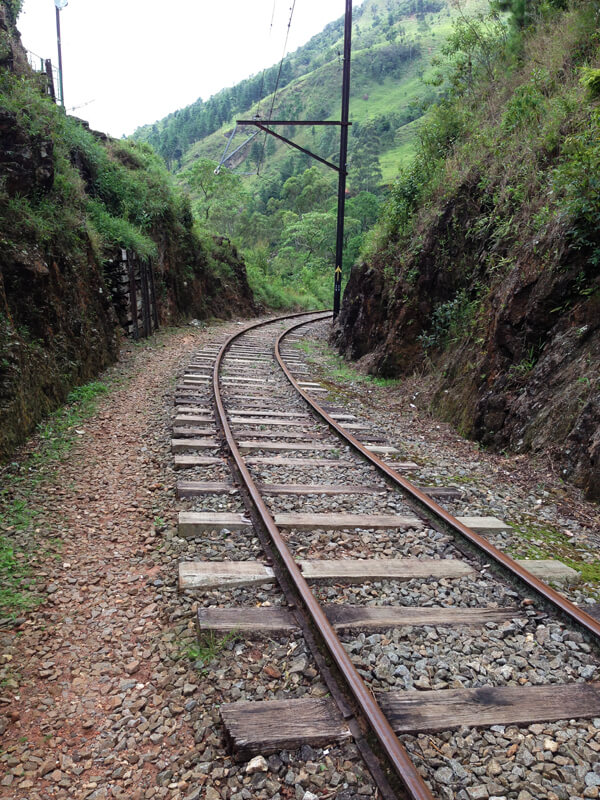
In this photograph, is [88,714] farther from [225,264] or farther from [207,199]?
[207,199]

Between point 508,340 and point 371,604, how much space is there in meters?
4.74

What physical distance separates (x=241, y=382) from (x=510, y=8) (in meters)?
10.0

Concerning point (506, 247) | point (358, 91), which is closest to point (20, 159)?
point (506, 247)

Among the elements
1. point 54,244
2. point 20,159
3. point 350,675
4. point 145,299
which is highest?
point 20,159

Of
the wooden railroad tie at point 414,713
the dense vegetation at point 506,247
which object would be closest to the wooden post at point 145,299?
the dense vegetation at point 506,247

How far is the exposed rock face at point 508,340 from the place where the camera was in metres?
5.77

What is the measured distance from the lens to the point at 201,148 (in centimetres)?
12131

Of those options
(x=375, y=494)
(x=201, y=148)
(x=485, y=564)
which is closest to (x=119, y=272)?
(x=375, y=494)

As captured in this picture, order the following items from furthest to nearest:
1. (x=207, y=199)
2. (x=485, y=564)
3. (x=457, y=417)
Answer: (x=207, y=199) < (x=457, y=417) < (x=485, y=564)

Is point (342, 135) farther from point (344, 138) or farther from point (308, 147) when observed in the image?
point (308, 147)

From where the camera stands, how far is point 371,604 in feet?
11.3

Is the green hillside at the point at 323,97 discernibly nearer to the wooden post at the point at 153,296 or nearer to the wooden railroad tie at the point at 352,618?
the wooden post at the point at 153,296

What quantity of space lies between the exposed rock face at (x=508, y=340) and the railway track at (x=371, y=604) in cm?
149

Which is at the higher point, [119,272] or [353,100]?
[353,100]
